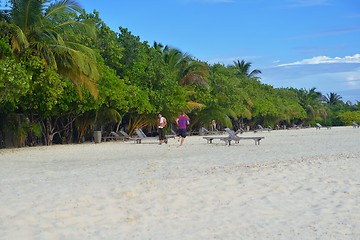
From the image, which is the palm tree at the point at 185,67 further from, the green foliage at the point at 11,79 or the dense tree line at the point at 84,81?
the green foliage at the point at 11,79

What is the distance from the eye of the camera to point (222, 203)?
6883mm

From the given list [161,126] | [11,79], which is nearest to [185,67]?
[161,126]

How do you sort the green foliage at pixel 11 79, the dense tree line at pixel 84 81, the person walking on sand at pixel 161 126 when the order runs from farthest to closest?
1. the person walking on sand at pixel 161 126
2. the dense tree line at pixel 84 81
3. the green foliage at pixel 11 79

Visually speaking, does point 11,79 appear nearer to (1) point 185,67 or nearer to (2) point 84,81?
(2) point 84,81

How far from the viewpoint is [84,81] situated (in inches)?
770

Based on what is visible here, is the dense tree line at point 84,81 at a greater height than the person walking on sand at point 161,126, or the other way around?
the dense tree line at point 84,81

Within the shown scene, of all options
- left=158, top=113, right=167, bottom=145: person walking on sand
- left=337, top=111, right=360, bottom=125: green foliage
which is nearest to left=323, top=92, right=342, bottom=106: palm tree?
left=337, top=111, right=360, bottom=125: green foliage

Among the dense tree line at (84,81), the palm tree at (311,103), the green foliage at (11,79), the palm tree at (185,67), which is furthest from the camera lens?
the palm tree at (311,103)

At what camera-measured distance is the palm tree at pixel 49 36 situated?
18.1m

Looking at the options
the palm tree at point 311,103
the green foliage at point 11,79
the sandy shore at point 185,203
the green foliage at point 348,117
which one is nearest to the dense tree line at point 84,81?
the green foliage at point 11,79

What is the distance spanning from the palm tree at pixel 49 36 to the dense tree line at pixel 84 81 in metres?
0.04

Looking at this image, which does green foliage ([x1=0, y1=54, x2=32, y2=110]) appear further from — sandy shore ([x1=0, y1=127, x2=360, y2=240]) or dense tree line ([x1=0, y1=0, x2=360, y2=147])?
sandy shore ([x1=0, y1=127, x2=360, y2=240])

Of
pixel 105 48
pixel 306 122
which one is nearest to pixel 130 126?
pixel 105 48

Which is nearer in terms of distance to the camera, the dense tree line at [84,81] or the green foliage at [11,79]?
the green foliage at [11,79]
